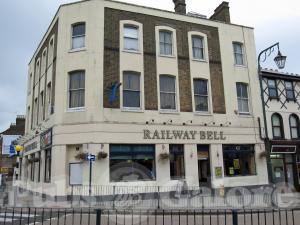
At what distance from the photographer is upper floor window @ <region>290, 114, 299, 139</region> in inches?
969

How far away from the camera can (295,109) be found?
25094mm

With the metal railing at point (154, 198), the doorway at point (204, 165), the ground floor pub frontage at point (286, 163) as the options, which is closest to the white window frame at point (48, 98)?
the metal railing at point (154, 198)

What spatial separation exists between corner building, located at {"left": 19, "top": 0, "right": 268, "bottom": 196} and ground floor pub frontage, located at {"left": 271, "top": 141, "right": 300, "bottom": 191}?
1.47 meters

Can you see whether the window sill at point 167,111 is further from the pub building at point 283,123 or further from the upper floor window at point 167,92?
the pub building at point 283,123

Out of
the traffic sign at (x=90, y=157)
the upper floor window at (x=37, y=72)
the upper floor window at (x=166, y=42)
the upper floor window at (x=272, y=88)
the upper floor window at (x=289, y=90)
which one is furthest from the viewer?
the upper floor window at (x=37, y=72)

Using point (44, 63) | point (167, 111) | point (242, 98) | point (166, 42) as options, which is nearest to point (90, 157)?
point (167, 111)

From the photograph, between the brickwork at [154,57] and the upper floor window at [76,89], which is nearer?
the upper floor window at [76,89]

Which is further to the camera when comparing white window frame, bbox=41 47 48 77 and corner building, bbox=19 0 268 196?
white window frame, bbox=41 47 48 77

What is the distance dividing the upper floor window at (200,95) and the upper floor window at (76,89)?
7.44 meters

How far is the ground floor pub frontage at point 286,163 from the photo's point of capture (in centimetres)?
2338

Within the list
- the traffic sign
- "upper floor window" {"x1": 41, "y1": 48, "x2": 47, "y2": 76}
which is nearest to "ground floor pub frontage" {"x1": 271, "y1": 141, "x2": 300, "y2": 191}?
the traffic sign

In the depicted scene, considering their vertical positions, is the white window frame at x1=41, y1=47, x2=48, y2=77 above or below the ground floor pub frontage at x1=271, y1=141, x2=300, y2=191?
above

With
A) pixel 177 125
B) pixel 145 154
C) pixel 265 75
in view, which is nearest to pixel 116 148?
pixel 145 154

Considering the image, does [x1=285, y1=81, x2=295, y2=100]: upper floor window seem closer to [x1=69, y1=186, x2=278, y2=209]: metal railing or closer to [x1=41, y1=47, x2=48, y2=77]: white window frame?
[x1=69, y1=186, x2=278, y2=209]: metal railing
